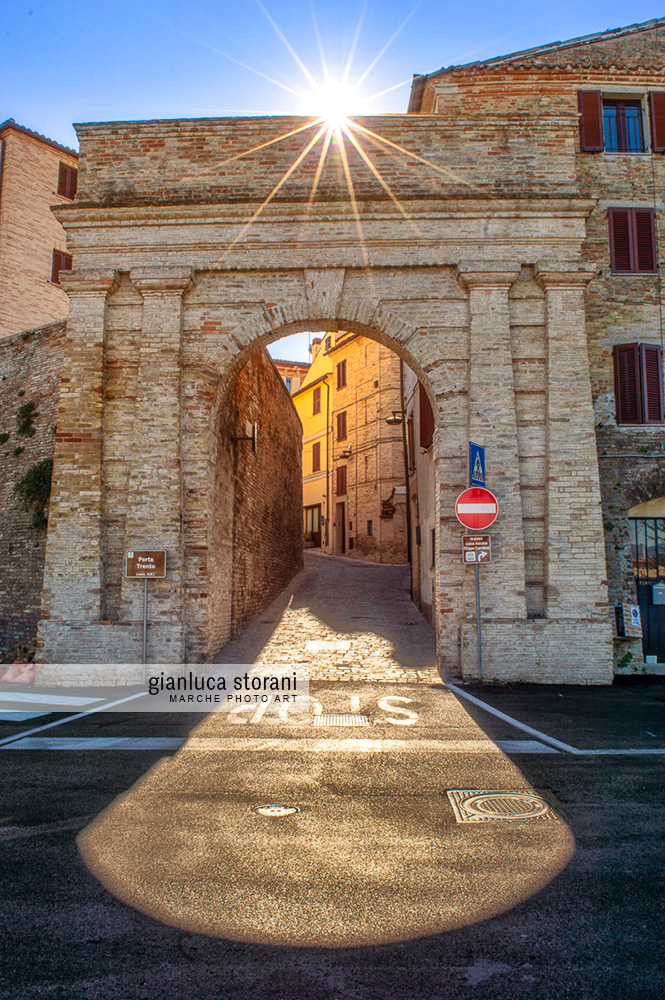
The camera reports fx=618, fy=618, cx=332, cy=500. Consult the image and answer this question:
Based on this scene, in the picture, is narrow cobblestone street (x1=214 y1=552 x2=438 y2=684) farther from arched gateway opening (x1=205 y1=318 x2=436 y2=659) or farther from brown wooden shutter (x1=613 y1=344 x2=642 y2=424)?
brown wooden shutter (x1=613 y1=344 x2=642 y2=424)

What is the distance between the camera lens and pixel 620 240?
37.7 feet

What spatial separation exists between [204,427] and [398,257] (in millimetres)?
4199

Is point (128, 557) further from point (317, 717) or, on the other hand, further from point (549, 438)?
point (549, 438)

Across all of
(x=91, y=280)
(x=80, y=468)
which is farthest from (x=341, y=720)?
(x=91, y=280)

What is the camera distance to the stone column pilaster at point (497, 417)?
924cm

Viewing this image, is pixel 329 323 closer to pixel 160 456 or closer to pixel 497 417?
pixel 497 417

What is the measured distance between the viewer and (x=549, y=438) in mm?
9570

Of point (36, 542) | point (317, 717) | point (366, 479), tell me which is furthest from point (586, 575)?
point (366, 479)

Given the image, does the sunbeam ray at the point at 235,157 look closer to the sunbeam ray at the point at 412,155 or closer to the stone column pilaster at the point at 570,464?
the sunbeam ray at the point at 412,155

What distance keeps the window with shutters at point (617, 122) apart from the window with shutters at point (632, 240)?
54.8 inches

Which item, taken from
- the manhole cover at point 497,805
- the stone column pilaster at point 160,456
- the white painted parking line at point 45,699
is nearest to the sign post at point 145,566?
the stone column pilaster at point 160,456

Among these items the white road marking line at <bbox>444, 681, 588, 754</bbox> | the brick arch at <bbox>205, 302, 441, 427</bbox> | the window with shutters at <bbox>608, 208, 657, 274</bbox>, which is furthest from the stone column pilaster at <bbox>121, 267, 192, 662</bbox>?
the window with shutters at <bbox>608, 208, 657, 274</bbox>

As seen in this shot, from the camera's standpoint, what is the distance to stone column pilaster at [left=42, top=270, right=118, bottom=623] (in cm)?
950

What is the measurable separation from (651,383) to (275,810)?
10.1m
